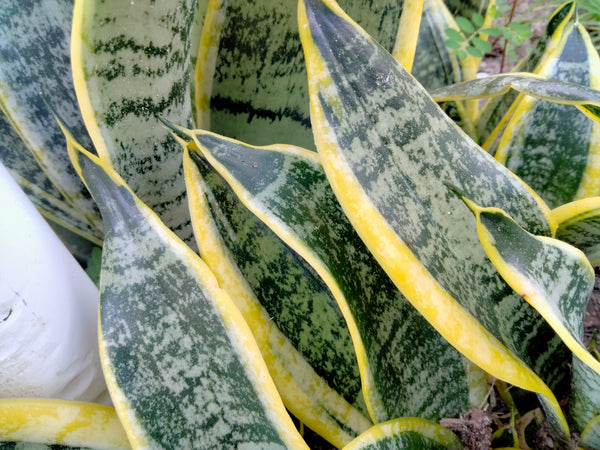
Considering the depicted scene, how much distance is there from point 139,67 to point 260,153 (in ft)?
0.48

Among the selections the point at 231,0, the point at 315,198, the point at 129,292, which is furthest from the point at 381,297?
the point at 231,0

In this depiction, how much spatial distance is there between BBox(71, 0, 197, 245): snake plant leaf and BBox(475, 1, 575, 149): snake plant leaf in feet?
1.30

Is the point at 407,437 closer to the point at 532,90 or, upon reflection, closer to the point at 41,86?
the point at 532,90

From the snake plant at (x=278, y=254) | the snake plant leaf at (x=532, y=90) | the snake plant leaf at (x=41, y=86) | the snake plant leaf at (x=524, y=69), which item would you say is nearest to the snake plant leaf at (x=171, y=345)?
the snake plant at (x=278, y=254)

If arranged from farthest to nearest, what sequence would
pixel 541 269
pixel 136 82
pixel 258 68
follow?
pixel 258 68 → pixel 136 82 → pixel 541 269

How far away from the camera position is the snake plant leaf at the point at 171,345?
0.41 meters

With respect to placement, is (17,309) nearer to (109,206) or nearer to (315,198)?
(109,206)

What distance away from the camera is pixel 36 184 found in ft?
2.03

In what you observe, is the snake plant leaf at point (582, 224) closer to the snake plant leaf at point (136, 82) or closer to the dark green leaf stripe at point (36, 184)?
the snake plant leaf at point (136, 82)

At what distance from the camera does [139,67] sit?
48 centimetres

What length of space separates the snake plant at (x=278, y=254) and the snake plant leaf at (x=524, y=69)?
8 cm

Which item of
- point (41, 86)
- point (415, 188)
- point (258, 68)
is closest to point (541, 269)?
point (415, 188)

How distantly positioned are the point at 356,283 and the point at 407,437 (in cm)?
13

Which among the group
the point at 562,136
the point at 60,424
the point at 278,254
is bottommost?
the point at 60,424
